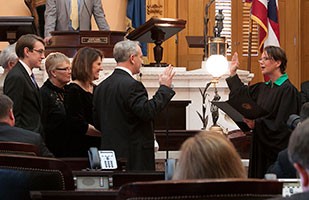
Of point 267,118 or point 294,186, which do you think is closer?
point 294,186

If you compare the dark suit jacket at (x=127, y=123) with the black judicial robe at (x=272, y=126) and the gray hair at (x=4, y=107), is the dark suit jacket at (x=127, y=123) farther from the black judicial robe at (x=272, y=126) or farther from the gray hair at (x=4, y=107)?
the gray hair at (x=4, y=107)

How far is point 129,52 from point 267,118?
130 centimetres

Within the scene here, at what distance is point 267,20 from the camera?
456 inches

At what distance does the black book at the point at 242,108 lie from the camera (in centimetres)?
670

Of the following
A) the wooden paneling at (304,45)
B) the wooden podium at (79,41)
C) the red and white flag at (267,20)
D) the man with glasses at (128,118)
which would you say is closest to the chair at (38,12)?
the wooden podium at (79,41)

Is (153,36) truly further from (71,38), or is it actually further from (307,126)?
(307,126)

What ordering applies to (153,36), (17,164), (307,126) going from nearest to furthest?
(307,126)
(17,164)
(153,36)

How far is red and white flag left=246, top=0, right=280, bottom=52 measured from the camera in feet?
37.3

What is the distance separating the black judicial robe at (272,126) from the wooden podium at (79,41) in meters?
3.39

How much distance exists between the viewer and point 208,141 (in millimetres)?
2996

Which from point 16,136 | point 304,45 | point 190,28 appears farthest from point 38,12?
point 16,136

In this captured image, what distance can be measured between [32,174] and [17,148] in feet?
1.67

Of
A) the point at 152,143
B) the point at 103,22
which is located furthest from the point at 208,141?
the point at 103,22

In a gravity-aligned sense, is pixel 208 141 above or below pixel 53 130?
above
